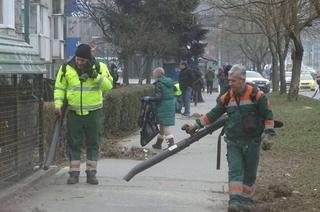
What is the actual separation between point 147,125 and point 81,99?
4.01 meters

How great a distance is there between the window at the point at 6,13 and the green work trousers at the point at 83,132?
17.6m

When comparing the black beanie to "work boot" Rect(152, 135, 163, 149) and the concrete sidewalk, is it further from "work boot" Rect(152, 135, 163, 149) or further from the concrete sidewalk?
"work boot" Rect(152, 135, 163, 149)

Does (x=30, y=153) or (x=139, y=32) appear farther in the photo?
(x=139, y=32)

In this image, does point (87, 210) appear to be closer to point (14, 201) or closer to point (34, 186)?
point (14, 201)

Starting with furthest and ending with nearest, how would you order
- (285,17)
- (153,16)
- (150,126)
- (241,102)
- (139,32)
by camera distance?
(153,16)
(139,32)
(285,17)
(150,126)
(241,102)

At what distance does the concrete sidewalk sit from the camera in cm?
747

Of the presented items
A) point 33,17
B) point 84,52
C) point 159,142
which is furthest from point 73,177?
point 33,17

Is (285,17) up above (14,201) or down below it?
above

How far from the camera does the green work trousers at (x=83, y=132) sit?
28.5 feet

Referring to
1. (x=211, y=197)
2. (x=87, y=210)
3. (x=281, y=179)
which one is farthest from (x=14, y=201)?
(x=281, y=179)

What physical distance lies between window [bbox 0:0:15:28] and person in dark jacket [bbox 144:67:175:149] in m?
14.3

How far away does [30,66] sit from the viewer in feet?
27.5

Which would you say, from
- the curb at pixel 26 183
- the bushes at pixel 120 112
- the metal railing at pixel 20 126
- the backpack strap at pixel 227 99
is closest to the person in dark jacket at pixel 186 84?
the bushes at pixel 120 112

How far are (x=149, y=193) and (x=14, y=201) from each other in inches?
65.7
